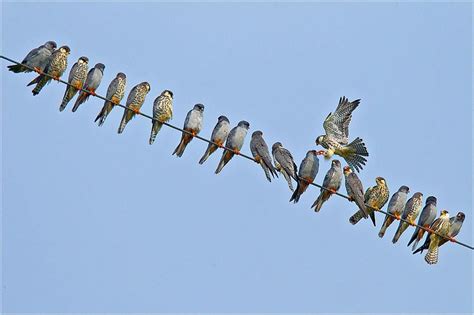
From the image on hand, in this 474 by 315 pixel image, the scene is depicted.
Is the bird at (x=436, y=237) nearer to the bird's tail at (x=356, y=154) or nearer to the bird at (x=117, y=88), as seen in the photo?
the bird's tail at (x=356, y=154)

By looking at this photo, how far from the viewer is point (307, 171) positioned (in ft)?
55.7

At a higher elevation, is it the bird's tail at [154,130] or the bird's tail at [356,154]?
the bird's tail at [356,154]

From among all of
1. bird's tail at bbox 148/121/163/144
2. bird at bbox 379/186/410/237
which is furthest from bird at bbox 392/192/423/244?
bird's tail at bbox 148/121/163/144

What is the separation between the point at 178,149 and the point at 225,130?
0.91 meters

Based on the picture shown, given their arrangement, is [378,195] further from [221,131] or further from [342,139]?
[221,131]

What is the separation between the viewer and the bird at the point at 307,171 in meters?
16.8

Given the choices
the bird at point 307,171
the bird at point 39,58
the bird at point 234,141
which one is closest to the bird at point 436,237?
the bird at point 307,171

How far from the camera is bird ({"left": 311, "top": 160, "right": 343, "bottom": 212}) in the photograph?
17000mm

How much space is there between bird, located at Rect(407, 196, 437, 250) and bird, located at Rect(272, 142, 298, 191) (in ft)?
6.78

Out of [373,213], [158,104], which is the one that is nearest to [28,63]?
[158,104]

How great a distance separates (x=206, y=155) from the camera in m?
16.7

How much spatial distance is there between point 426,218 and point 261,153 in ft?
8.89

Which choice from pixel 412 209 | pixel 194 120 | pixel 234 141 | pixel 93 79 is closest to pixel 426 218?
pixel 412 209

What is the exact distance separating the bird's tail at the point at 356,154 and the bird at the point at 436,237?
1465 mm
